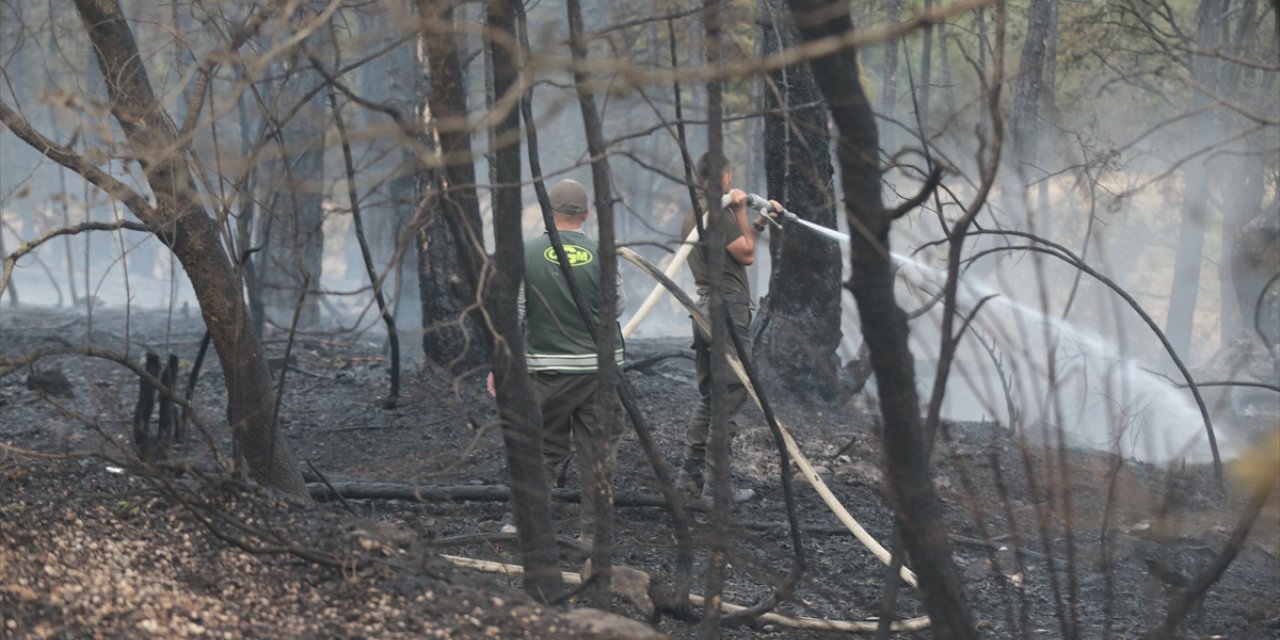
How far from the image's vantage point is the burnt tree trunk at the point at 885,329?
11.5ft

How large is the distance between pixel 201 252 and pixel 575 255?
5.67 ft

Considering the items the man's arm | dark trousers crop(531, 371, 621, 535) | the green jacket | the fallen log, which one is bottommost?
the fallen log

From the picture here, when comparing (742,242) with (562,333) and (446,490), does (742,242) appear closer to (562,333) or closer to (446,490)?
(562,333)

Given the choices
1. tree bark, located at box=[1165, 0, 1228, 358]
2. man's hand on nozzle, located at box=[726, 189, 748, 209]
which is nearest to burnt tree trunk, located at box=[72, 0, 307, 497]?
man's hand on nozzle, located at box=[726, 189, 748, 209]

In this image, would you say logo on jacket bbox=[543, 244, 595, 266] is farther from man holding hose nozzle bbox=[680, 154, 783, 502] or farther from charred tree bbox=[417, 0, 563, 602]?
charred tree bbox=[417, 0, 563, 602]

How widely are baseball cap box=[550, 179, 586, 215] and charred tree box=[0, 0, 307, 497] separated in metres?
1.56

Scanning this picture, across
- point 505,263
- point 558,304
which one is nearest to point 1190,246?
point 558,304

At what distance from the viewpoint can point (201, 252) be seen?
5.71m

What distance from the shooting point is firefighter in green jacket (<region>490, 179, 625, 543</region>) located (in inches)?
252

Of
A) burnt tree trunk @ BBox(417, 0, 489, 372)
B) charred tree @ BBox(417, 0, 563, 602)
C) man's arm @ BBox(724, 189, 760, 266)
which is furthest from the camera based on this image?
man's arm @ BBox(724, 189, 760, 266)

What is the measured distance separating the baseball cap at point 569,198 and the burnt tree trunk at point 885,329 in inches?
111

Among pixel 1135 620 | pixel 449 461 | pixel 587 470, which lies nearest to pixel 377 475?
pixel 449 461

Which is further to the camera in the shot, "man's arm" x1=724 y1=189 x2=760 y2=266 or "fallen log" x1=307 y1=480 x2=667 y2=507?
"man's arm" x1=724 y1=189 x2=760 y2=266

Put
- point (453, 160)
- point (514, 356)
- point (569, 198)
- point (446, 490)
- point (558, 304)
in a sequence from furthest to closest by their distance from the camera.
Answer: point (446, 490), point (558, 304), point (569, 198), point (514, 356), point (453, 160)
